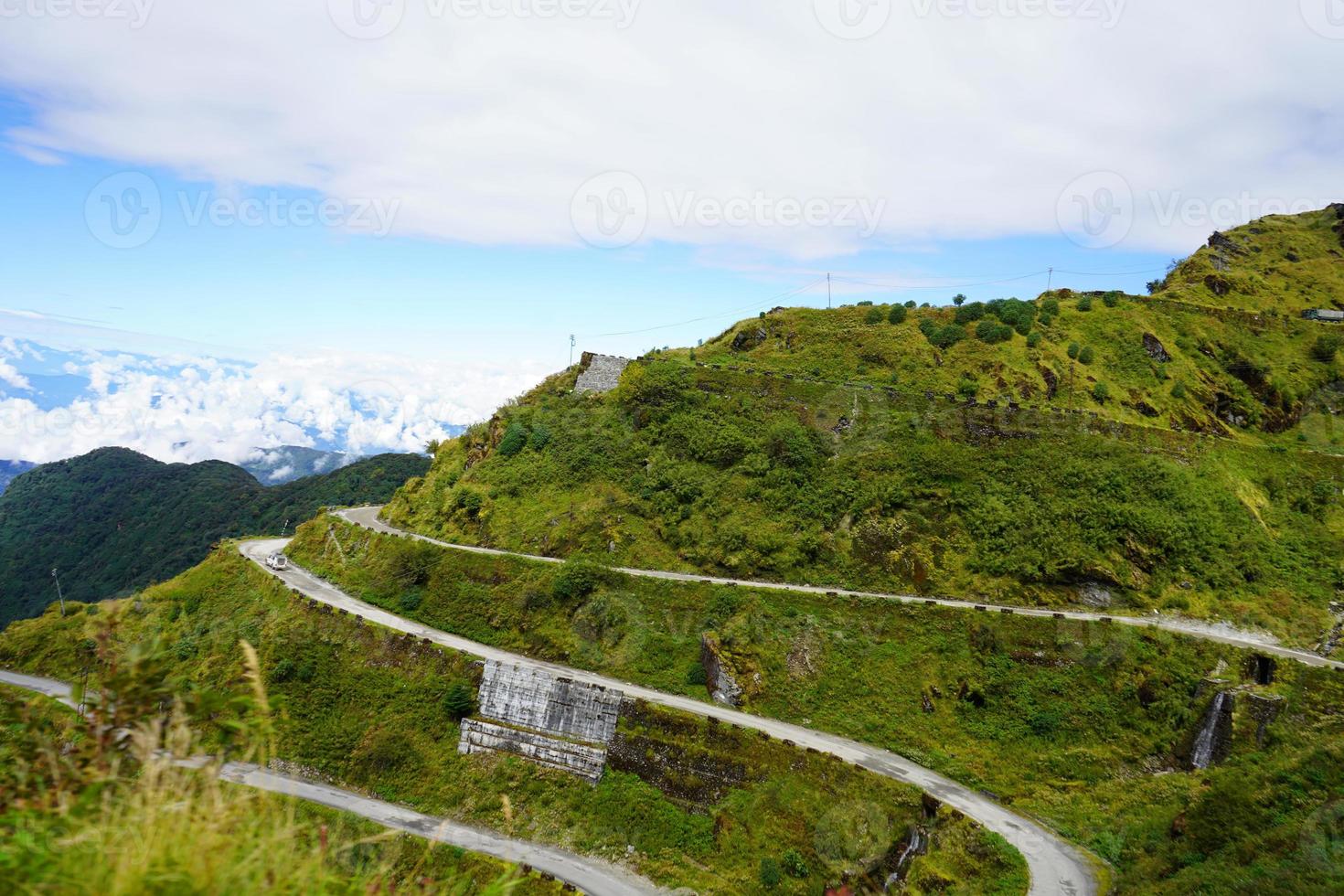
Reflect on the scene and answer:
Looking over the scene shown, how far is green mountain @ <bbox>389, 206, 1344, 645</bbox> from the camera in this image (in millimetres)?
34031

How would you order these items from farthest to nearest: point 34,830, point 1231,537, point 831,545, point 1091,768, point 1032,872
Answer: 1. point 831,545
2. point 1231,537
3. point 1091,768
4. point 1032,872
5. point 34,830

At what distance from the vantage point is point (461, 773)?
3111cm

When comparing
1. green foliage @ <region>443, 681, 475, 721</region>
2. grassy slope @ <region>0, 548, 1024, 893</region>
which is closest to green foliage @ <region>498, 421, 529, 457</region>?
grassy slope @ <region>0, 548, 1024, 893</region>

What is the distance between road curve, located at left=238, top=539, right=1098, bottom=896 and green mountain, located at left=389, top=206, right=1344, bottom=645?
7.19 metres

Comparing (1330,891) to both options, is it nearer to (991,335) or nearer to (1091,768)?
(1091,768)

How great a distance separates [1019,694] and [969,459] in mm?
13980

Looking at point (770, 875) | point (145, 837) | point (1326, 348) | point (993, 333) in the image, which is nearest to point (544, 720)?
point (770, 875)

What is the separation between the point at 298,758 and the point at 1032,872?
100 feet

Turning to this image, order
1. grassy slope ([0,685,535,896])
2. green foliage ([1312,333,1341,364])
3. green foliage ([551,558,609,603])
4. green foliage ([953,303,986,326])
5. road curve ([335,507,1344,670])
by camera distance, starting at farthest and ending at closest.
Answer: green foliage ([953,303,986,326])
green foliage ([1312,333,1341,364])
green foliage ([551,558,609,603])
road curve ([335,507,1344,670])
grassy slope ([0,685,535,896])

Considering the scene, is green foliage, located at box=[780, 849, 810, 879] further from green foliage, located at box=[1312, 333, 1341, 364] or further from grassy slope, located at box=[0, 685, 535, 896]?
green foliage, located at box=[1312, 333, 1341, 364]

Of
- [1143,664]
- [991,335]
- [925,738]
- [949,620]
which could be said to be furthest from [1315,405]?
[925,738]

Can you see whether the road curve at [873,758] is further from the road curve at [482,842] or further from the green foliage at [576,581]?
the road curve at [482,842]

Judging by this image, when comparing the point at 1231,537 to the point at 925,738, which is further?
the point at 1231,537

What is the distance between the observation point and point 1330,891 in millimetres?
13203
